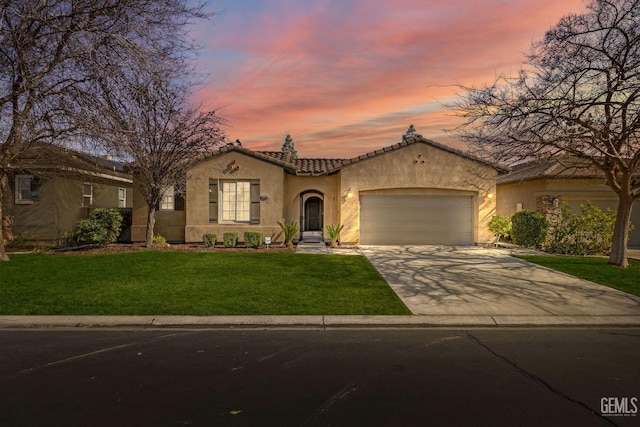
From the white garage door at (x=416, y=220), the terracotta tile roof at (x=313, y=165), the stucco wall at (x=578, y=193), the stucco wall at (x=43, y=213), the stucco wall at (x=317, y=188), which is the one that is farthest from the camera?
the stucco wall at (x=317, y=188)

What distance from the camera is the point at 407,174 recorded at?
1688 cm

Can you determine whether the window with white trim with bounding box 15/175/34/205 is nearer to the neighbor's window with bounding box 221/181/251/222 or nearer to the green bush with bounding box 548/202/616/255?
the neighbor's window with bounding box 221/181/251/222

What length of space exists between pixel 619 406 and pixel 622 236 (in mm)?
10262

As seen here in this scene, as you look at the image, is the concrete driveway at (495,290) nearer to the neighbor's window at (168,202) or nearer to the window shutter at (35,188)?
the neighbor's window at (168,202)

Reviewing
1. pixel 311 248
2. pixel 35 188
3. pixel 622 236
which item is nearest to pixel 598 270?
pixel 622 236

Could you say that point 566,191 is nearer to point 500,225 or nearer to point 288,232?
point 500,225

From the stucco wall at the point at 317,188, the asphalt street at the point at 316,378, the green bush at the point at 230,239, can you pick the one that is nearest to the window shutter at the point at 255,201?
the green bush at the point at 230,239

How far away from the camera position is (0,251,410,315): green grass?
7.09m

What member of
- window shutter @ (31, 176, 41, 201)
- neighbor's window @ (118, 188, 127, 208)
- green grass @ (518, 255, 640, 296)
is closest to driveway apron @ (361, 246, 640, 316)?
green grass @ (518, 255, 640, 296)

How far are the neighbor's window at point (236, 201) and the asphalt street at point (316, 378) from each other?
10946 mm

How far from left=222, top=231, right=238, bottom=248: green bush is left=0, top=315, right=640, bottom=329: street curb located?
30.7 feet

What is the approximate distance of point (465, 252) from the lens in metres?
14.9

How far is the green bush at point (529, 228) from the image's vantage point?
16025 mm

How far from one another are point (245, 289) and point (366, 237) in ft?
31.1
